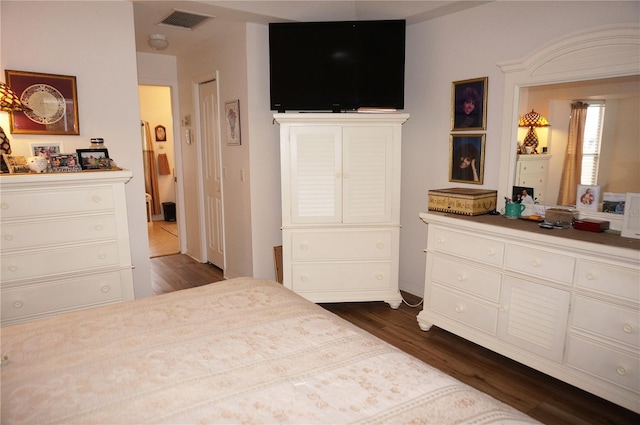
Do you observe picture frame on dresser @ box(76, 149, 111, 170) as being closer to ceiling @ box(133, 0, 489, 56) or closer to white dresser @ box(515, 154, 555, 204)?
ceiling @ box(133, 0, 489, 56)

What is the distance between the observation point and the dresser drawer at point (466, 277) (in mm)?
2621

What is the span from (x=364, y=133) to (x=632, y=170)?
1.79 meters

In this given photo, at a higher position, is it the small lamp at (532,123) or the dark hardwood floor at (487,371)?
the small lamp at (532,123)

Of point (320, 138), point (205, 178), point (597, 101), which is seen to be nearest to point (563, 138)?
point (597, 101)

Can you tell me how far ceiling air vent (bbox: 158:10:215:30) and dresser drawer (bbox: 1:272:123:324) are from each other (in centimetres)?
228

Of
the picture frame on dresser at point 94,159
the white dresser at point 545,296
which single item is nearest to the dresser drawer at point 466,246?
the white dresser at point 545,296

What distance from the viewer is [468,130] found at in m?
3.27

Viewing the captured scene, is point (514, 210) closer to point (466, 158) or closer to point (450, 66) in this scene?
point (466, 158)

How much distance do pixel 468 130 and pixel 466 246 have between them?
105cm

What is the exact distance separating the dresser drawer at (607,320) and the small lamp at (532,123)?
3.78 feet

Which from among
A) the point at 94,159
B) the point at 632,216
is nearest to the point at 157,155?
the point at 94,159

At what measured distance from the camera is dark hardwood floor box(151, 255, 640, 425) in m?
2.18

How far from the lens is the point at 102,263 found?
259cm

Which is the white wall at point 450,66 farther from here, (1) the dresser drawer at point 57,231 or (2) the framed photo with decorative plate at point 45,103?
(2) the framed photo with decorative plate at point 45,103
